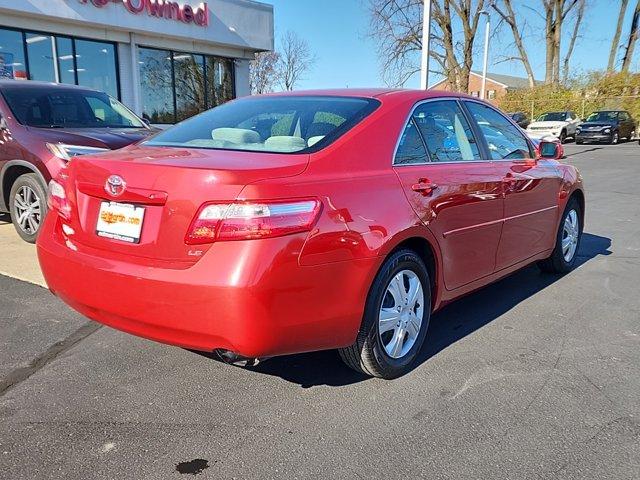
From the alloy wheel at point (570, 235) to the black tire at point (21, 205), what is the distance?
5212mm

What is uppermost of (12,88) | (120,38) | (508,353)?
(120,38)

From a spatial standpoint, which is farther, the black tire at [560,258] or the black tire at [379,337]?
the black tire at [560,258]

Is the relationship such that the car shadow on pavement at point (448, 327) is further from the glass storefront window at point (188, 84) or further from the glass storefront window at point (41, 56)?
the glass storefront window at point (188, 84)

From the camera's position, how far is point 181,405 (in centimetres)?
293

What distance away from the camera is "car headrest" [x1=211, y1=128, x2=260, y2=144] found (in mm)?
3260

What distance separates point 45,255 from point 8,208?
153 inches

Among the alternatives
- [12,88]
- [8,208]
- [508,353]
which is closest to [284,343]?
[508,353]

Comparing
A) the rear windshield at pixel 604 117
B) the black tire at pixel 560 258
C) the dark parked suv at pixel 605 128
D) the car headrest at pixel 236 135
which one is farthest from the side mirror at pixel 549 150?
the rear windshield at pixel 604 117

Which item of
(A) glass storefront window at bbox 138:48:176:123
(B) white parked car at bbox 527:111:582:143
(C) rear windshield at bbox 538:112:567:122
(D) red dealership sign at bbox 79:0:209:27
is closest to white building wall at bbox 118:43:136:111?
(A) glass storefront window at bbox 138:48:176:123

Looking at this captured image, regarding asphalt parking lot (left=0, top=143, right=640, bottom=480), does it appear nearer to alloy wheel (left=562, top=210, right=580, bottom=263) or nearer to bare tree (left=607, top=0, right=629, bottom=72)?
alloy wheel (left=562, top=210, right=580, bottom=263)

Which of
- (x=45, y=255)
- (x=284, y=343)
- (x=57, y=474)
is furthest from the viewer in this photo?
(x=45, y=255)

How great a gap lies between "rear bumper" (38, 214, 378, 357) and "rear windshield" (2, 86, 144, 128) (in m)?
4.49

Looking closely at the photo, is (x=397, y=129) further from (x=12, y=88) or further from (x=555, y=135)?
(x=555, y=135)

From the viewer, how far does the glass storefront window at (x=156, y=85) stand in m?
17.5
